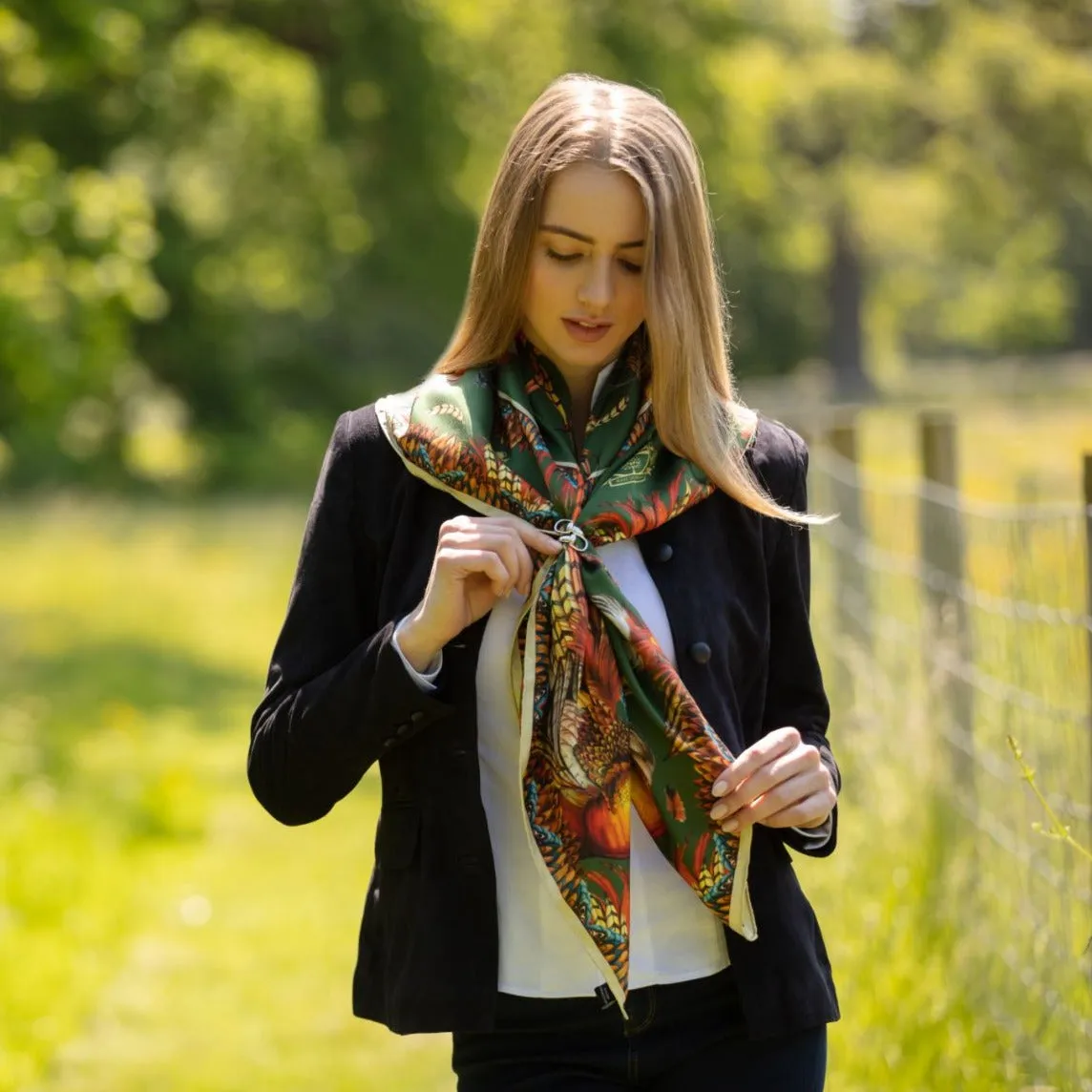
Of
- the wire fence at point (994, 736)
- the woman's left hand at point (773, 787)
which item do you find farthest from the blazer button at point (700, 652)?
the wire fence at point (994, 736)

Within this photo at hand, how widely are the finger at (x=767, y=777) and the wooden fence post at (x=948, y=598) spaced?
2.56 metres

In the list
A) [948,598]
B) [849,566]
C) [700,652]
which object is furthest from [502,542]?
[849,566]

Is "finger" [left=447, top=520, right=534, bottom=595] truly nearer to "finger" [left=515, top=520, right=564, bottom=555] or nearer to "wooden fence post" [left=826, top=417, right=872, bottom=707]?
"finger" [left=515, top=520, right=564, bottom=555]

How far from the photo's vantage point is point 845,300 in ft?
150

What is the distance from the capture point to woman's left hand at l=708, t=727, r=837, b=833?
2293 millimetres

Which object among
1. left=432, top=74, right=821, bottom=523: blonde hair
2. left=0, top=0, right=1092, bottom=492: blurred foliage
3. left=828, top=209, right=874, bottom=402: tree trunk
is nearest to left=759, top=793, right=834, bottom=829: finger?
left=432, top=74, right=821, bottom=523: blonde hair

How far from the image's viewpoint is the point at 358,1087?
5102mm

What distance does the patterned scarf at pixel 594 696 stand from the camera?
7.58ft

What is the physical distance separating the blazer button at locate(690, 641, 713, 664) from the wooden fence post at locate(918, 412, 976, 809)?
2.50 m

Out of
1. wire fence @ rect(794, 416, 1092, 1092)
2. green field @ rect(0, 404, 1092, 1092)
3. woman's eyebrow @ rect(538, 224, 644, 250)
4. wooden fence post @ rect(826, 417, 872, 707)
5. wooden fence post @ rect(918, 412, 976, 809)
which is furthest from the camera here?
wooden fence post @ rect(826, 417, 872, 707)

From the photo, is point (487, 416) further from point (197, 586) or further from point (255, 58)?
point (255, 58)

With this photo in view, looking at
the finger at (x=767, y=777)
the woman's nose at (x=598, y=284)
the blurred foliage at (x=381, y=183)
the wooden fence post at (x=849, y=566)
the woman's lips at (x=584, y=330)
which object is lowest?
the finger at (x=767, y=777)

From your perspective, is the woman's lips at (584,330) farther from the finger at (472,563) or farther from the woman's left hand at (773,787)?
the woman's left hand at (773,787)

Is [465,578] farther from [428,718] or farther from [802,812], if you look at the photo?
[802,812]
